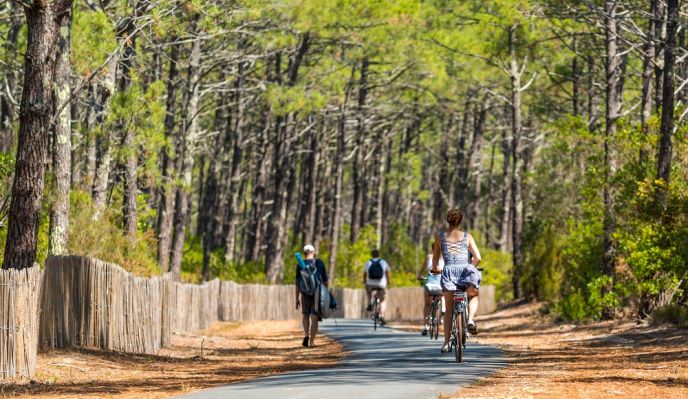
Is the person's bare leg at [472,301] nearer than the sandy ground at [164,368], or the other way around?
the sandy ground at [164,368]

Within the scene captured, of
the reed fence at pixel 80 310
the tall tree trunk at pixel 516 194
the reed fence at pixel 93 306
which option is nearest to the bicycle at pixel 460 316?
the reed fence at pixel 80 310

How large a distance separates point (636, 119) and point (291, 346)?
102 feet

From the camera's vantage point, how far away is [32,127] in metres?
14.9

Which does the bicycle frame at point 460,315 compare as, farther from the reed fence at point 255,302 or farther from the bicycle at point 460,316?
the reed fence at point 255,302

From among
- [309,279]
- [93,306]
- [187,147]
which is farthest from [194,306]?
[93,306]

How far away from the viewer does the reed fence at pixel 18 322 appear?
12.8m

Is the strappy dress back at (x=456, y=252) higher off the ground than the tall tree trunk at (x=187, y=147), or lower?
lower

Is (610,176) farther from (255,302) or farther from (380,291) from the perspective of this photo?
(255,302)

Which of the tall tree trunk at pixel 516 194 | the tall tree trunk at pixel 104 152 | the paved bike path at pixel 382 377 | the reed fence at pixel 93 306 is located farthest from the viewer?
the tall tree trunk at pixel 516 194

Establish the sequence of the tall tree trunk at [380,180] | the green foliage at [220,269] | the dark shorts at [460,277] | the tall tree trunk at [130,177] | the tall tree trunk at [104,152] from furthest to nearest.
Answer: the tall tree trunk at [380,180], the green foliage at [220,269], the tall tree trunk at [130,177], the tall tree trunk at [104,152], the dark shorts at [460,277]

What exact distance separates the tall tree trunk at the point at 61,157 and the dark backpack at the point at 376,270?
9102 mm

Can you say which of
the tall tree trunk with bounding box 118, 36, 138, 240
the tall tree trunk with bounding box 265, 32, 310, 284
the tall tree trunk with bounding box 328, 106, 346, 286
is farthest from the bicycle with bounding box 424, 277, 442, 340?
the tall tree trunk with bounding box 328, 106, 346, 286

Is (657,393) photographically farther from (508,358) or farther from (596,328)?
(596,328)

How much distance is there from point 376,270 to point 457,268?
1369cm
